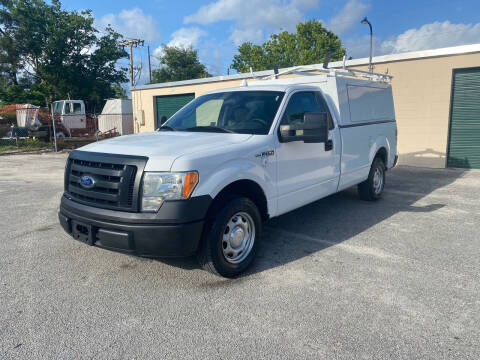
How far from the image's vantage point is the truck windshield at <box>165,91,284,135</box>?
14.3 ft

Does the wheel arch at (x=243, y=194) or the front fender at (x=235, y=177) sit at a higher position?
the front fender at (x=235, y=177)

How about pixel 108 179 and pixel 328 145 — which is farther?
pixel 328 145

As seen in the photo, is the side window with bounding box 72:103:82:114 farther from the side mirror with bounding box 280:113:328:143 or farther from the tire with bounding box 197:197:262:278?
the tire with bounding box 197:197:262:278

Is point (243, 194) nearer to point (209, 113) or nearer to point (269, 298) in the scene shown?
point (269, 298)

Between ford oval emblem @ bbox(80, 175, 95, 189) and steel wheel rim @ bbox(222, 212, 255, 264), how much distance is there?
4.40 ft

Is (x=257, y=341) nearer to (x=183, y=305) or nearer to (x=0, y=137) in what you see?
(x=183, y=305)

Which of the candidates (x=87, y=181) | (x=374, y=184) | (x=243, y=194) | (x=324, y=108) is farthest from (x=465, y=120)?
(x=87, y=181)

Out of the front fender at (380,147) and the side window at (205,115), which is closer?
the side window at (205,115)

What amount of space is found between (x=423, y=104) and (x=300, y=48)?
41.1 m

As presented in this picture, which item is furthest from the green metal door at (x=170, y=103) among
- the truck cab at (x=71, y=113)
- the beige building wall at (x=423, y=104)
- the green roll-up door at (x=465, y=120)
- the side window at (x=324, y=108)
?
the side window at (x=324, y=108)

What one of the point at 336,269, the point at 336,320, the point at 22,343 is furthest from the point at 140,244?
the point at 336,269

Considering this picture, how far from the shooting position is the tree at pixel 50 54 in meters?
36.1

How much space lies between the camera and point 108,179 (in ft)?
11.4

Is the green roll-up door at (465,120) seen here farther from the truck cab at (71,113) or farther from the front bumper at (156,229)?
the truck cab at (71,113)
